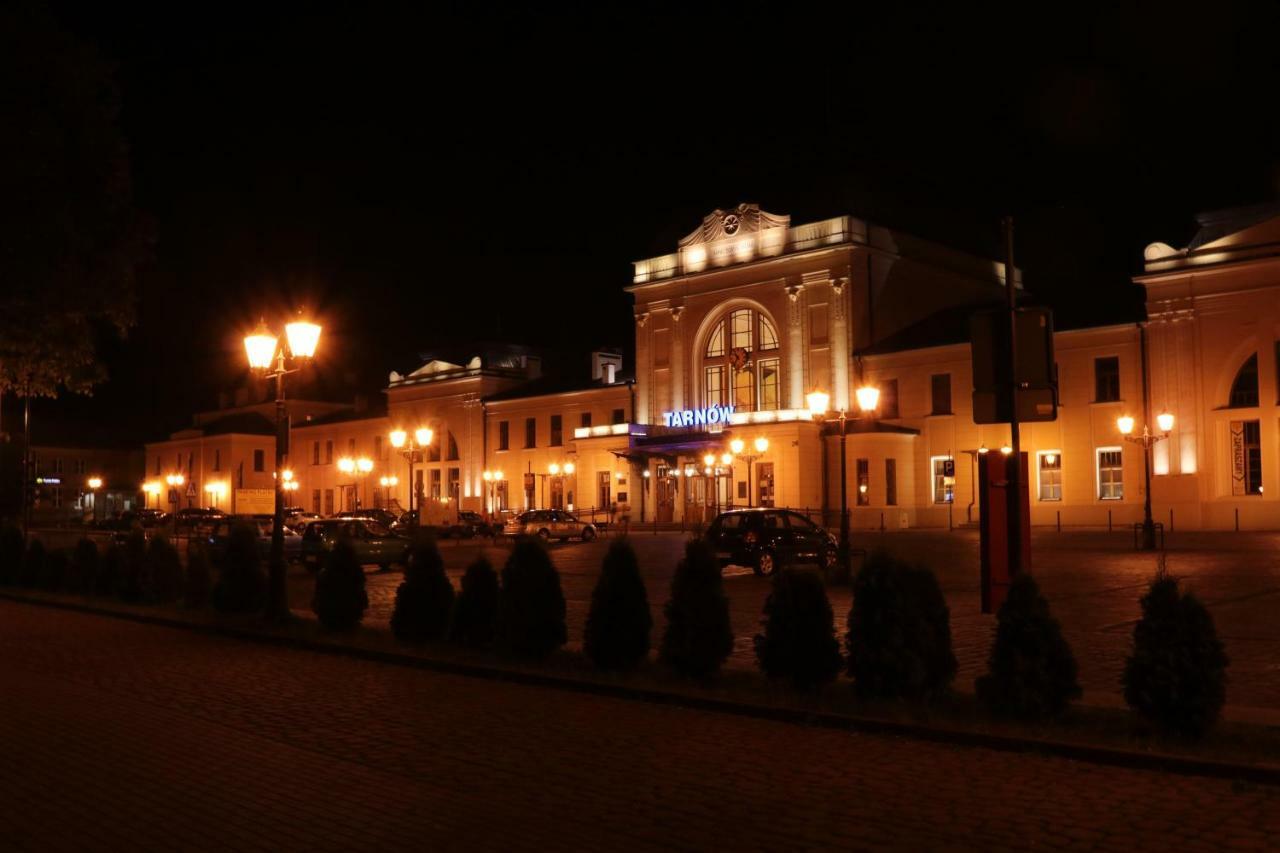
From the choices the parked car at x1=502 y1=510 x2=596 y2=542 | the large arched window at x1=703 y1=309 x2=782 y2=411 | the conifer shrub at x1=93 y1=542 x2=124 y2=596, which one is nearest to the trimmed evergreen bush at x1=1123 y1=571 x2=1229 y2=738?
the conifer shrub at x1=93 y1=542 x2=124 y2=596

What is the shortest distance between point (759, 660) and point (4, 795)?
5.94 m

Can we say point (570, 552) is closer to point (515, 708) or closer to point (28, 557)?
point (28, 557)

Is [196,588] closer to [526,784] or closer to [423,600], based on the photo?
[423,600]

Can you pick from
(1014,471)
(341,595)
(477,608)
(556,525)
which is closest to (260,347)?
(341,595)

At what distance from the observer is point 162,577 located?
68.2 ft

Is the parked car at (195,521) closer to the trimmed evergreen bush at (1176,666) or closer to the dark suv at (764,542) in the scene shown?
the dark suv at (764,542)

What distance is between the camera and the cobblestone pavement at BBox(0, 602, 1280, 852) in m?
6.35

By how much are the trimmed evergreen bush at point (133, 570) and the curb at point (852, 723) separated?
701 centimetres

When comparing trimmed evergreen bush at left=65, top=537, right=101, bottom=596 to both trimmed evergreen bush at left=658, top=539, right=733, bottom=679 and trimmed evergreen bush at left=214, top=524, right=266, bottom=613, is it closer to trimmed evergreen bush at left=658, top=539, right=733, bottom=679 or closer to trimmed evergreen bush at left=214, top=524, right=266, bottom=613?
trimmed evergreen bush at left=214, top=524, right=266, bottom=613

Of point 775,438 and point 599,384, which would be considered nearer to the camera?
point 775,438

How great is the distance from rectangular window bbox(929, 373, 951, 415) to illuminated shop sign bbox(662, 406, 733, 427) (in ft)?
32.7

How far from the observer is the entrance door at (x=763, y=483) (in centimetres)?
5700

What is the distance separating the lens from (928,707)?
9.53 meters

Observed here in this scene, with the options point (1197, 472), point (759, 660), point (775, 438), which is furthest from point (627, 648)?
point (775, 438)
